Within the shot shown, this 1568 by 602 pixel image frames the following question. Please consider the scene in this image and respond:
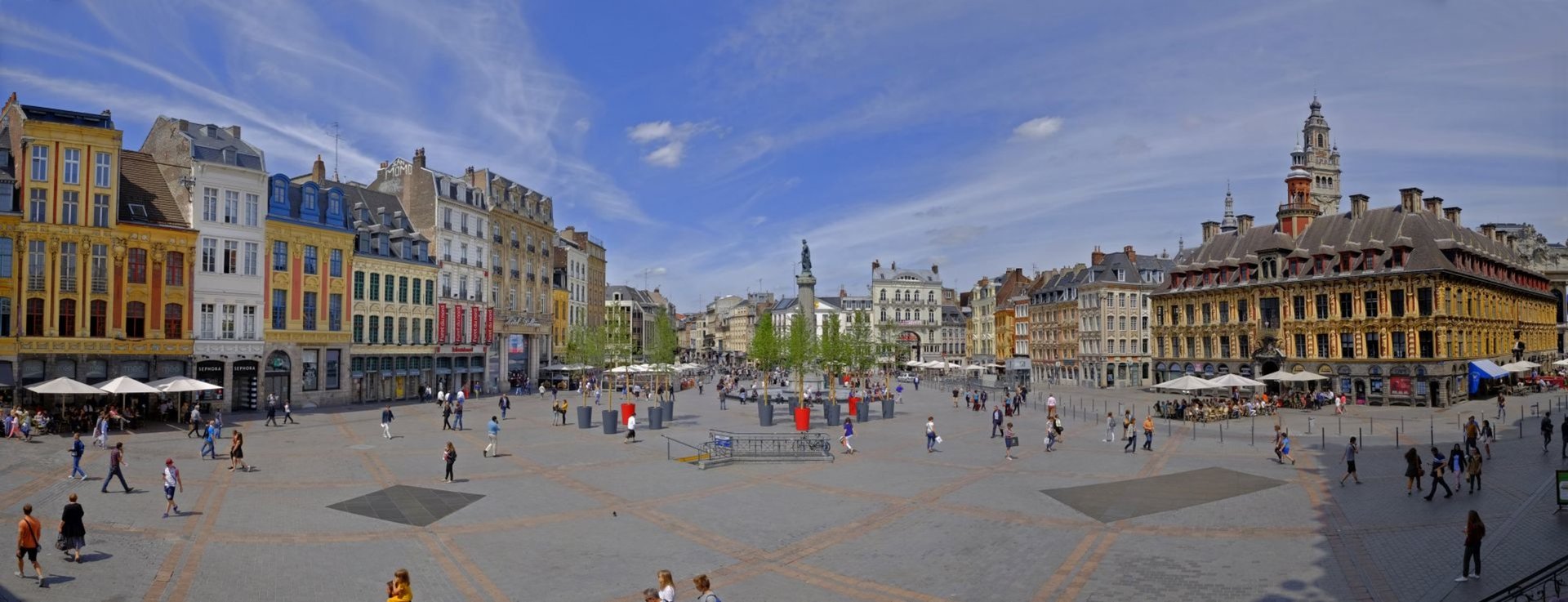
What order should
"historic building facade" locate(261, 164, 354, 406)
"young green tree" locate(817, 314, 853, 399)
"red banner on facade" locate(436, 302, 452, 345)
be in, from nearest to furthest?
"historic building facade" locate(261, 164, 354, 406) → "young green tree" locate(817, 314, 853, 399) → "red banner on facade" locate(436, 302, 452, 345)

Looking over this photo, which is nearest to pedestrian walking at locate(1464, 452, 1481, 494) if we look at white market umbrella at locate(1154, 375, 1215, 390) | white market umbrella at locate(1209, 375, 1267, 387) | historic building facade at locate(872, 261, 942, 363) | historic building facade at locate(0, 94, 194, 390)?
white market umbrella at locate(1154, 375, 1215, 390)

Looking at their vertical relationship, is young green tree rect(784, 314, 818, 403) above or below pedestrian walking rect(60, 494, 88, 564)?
above

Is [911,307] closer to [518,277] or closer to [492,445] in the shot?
[518,277]

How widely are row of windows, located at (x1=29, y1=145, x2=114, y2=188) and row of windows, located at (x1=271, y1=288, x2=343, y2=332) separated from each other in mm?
10365

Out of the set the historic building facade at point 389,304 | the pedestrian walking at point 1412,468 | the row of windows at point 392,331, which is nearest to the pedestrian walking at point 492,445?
the pedestrian walking at point 1412,468

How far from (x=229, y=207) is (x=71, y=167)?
744cm

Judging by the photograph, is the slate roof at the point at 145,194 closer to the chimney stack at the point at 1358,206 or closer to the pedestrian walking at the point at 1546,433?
the pedestrian walking at the point at 1546,433

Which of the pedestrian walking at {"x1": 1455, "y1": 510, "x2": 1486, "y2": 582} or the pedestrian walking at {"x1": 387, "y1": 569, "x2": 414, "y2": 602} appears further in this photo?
the pedestrian walking at {"x1": 1455, "y1": 510, "x2": 1486, "y2": 582}

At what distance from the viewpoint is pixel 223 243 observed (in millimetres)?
46469

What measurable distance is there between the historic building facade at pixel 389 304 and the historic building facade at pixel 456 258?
99cm

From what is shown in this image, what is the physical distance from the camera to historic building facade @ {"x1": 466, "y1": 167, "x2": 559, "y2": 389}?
69188 mm

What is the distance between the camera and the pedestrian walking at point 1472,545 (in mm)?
14055

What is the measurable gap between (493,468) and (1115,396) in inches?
2001

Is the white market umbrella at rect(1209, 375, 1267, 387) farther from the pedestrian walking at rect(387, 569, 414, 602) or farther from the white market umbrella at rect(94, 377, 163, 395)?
the white market umbrella at rect(94, 377, 163, 395)
